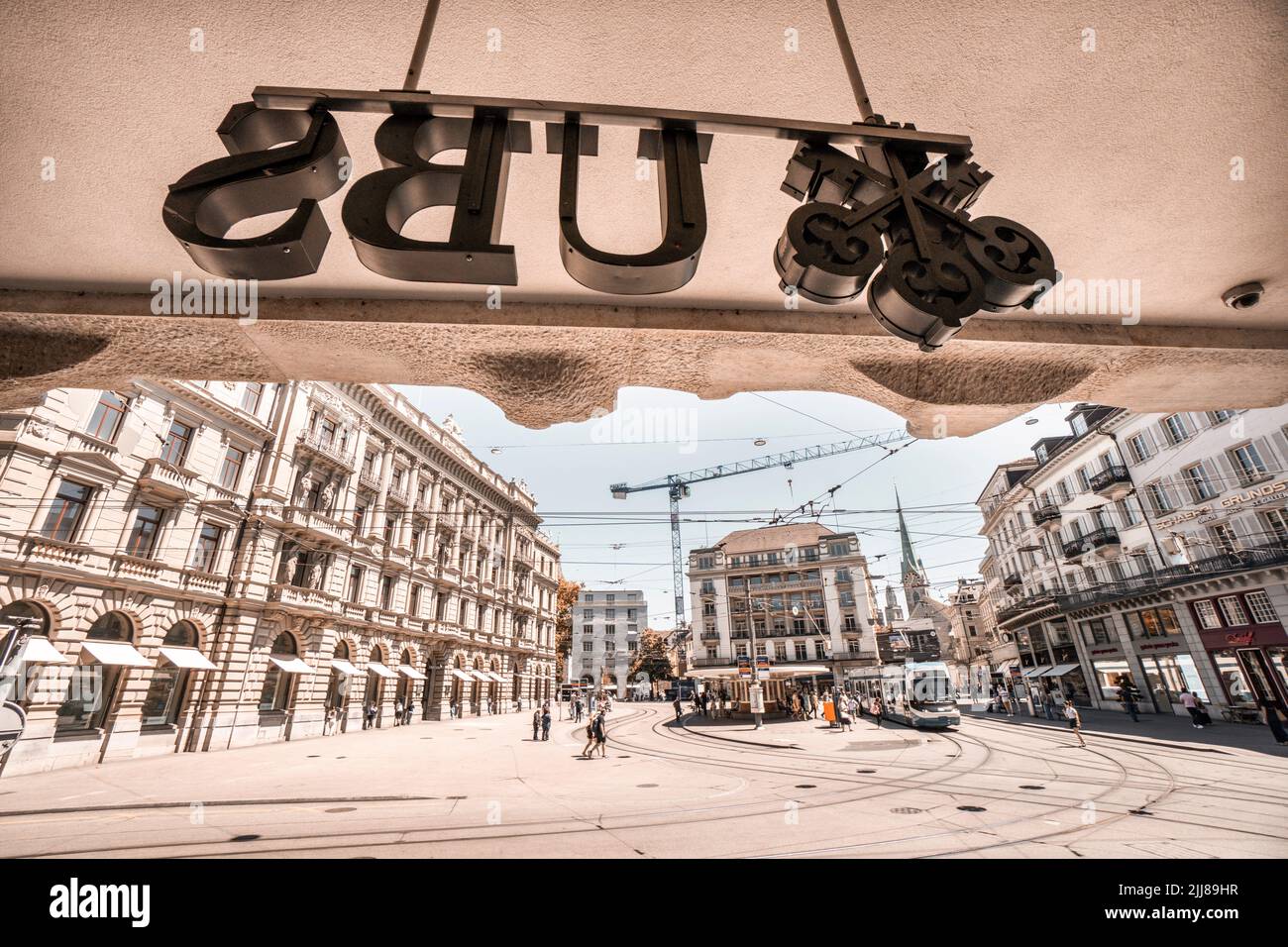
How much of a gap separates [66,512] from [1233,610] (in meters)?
44.4

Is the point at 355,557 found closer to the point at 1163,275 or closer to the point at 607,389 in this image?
the point at 607,389

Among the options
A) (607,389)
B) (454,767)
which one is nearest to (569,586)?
(454,767)

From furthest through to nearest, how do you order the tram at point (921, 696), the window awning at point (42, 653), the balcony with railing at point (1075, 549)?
Result: the balcony with railing at point (1075, 549) → the tram at point (921, 696) → the window awning at point (42, 653)

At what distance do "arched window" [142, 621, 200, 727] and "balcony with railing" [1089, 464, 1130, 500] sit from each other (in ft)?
142

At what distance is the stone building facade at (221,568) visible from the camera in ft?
50.6

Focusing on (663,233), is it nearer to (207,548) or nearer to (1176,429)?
(207,548)

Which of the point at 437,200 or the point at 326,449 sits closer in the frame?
the point at 437,200

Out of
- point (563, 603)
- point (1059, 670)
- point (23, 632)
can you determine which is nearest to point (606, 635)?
point (563, 603)

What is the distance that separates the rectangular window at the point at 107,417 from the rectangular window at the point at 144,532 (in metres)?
2.58

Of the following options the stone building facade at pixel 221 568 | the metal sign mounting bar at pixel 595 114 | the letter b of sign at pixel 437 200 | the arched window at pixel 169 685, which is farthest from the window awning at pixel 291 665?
the letter b of sign at pixel 437 200

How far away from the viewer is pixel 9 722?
9.29m

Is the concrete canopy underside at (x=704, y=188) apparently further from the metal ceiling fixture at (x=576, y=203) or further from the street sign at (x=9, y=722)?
the street sign at (x=9, y=722)
